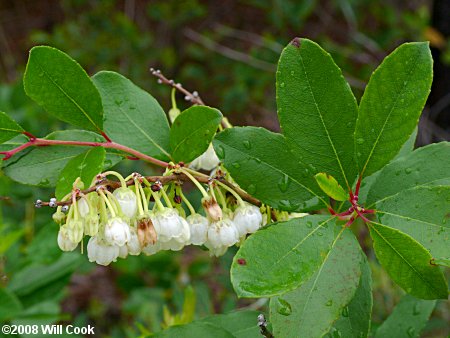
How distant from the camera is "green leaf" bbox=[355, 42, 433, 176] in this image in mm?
893

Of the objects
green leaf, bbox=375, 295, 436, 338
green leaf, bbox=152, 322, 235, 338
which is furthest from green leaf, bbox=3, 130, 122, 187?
green leaf, bbox=375, 295, 436, 338

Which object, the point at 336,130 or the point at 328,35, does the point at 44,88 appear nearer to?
the point at 336,130

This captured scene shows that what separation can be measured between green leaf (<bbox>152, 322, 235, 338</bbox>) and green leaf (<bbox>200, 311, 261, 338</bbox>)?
0.09m

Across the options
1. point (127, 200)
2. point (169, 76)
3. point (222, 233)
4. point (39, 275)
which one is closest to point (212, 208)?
point (222, 233)

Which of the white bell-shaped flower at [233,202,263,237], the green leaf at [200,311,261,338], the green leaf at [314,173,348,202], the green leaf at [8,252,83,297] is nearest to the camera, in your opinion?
the green leaf at [314,173,348,202]

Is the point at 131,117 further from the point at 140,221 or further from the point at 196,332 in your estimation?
the point at 196,332

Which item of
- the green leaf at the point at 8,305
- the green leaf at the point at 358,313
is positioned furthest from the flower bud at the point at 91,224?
the green leaf at the point at 8,305

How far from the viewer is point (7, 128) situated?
1.06 meters

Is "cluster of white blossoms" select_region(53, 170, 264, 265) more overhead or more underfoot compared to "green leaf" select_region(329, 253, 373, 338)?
more overhead

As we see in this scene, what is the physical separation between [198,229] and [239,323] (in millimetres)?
286

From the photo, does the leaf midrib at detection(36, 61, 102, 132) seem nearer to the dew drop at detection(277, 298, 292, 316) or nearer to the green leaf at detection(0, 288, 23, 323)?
the dew drop at detection(277, 298, 292, 316)

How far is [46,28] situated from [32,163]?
16.9 feet

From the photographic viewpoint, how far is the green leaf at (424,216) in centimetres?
87

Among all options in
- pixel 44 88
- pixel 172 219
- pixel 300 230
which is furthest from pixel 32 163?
pixel 300 230
